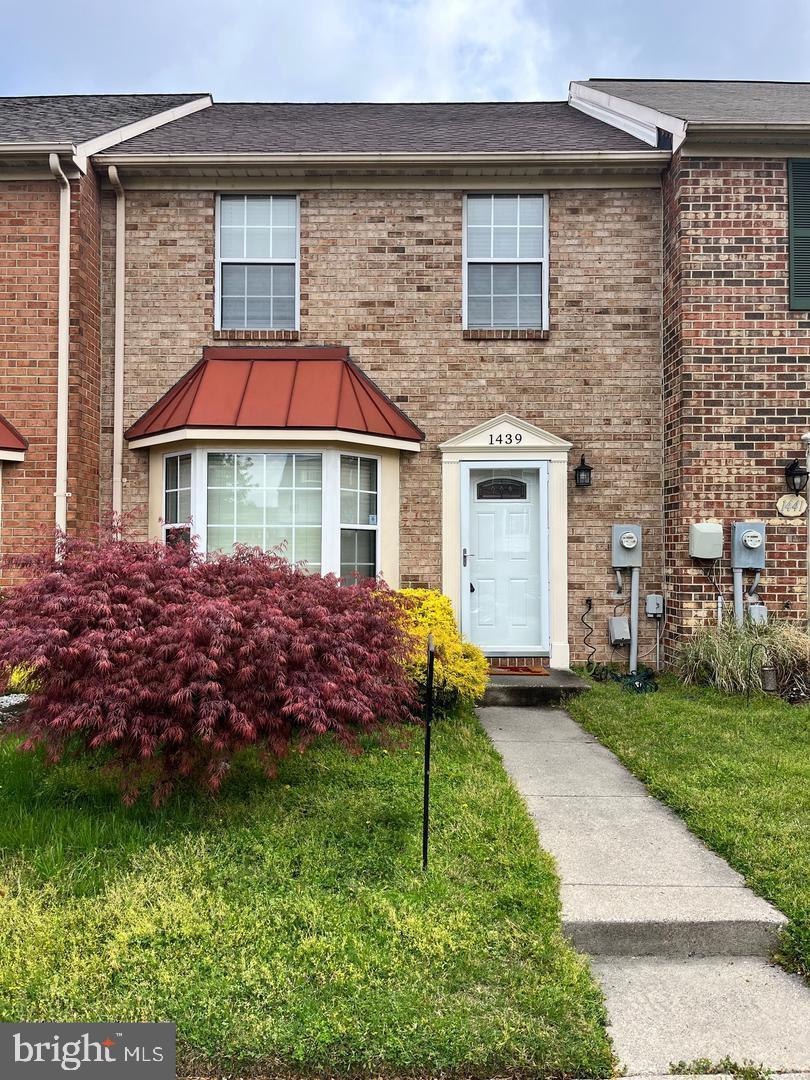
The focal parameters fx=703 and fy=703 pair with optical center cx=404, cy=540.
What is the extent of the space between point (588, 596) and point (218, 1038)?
6.65 m

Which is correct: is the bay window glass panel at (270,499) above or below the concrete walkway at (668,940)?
above

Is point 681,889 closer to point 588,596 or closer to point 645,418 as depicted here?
point 588,596

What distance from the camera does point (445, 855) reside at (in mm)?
3629

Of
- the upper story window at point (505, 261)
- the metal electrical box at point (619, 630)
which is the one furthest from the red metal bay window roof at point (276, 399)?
the metal electrical box at point (619, 630)

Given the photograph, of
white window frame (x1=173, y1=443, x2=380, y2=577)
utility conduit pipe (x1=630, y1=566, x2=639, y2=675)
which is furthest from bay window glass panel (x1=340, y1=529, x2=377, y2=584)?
utility conduit pipe (x1=630, y1=566, x2=639, y2=675)

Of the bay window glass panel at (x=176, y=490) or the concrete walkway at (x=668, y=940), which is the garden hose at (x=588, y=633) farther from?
the bay window glass panel at (x=176, y=490)

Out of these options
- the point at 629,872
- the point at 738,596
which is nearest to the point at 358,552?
the point at 738,596

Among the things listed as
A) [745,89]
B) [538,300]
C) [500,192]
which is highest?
[745,89]

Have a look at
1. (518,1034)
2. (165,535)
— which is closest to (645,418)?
(165,535)

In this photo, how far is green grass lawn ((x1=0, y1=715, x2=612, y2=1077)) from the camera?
2410 mm

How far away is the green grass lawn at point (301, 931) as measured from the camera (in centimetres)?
241

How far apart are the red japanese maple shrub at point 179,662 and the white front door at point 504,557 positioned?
13.9 feet

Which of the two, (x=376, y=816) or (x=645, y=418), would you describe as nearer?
(x=376, y=816)

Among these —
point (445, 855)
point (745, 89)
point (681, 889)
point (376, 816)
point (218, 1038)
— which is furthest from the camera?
point (745, 89)
